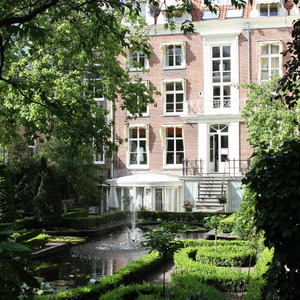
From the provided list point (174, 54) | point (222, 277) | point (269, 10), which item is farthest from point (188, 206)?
point (222, 277)

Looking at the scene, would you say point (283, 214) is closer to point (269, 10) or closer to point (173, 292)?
point (173, 292)

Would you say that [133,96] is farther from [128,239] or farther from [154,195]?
[154,195]

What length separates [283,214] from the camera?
11.2 ft

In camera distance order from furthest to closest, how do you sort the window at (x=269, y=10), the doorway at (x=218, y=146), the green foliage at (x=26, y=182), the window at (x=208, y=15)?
the window at (x=208, y=15)
the window at (x=269, y=10)
the doorway at (x=218, y=146)
the green foliage at (x=26, y=182)

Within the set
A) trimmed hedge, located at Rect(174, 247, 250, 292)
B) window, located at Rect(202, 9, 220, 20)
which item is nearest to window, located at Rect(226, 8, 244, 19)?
window, located at Rect(202, 9, 220, 20)

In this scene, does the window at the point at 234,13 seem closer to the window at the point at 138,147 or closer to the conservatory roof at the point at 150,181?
the window at the point at 138,147

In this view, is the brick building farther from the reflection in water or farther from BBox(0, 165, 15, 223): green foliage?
BBox(0, 165, 15, 223): green foliage

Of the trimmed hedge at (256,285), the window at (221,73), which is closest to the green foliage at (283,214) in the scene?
the trimmed hedge at (256,285)

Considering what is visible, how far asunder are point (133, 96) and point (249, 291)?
797 centimetres

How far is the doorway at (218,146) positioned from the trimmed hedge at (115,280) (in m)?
15.6

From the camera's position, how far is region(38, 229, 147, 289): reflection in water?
8.64 metres

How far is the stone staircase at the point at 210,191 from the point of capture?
69.2 ft

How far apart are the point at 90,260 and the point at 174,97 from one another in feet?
53.5

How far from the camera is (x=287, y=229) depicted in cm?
335
